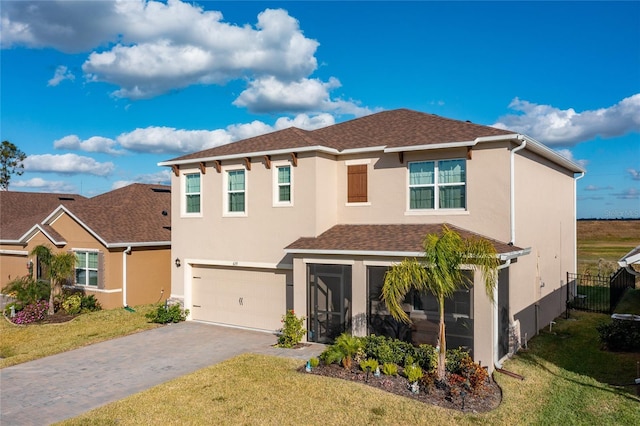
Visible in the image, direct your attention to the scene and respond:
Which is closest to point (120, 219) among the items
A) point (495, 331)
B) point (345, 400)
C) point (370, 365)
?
point (370, 365)

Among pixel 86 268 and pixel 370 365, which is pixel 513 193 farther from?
pixel 86 268

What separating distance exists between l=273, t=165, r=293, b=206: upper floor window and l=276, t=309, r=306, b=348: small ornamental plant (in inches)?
151

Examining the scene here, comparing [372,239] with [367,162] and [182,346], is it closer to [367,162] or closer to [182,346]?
[367,162]

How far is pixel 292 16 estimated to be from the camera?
17.3 m

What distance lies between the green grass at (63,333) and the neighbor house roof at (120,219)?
122 inches

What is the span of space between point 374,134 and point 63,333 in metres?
13.0

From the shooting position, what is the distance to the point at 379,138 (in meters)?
15.5

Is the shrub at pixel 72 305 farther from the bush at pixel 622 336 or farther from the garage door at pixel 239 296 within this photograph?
the bush at pixel 622 336

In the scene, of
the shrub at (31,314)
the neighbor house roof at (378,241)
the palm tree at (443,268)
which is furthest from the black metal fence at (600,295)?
the shrub at (31,314)

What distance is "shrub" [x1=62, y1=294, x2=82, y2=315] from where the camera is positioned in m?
18.7

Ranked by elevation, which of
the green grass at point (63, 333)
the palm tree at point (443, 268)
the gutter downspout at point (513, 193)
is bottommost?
the green grass at point (63, 333)

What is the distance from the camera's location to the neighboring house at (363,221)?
41.4 feet

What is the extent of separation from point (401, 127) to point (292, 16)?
6016 mm

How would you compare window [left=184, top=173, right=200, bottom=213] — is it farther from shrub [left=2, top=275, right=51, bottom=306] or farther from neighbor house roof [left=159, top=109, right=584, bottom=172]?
shrub [left=2, top=275, right=51, bottom=306]
